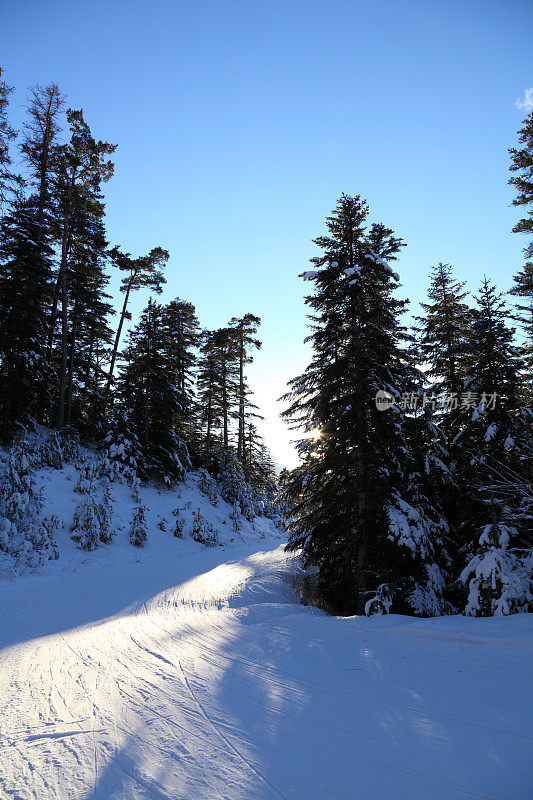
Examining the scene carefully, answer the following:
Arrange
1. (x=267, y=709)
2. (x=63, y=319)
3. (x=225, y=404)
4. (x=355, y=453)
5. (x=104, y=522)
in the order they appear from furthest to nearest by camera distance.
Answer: (x=225, y=404), (x=63, y=319), (x=104, y=522), (x=355, y=453), (x=267, y=709)

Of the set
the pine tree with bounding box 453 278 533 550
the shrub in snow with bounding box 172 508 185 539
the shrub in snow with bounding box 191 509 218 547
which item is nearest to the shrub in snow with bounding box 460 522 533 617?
the pine tree with bounding box 453 278 533 550

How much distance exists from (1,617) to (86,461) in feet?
37.9

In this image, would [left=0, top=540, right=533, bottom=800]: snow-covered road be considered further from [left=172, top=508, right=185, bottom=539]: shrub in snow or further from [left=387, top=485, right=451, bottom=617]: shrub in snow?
[left=172, top=508, right=185, bottom=539]: shrub in snow

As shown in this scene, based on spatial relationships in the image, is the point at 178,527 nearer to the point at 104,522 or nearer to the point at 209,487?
the point at 104,522

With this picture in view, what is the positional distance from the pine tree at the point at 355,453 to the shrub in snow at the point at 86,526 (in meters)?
6.04

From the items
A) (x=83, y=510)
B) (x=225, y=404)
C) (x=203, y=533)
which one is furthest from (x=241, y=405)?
(x=83, y=510)

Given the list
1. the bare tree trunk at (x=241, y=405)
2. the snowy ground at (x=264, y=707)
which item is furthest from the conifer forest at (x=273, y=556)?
the bare tree trunk at (x=241, y=405)

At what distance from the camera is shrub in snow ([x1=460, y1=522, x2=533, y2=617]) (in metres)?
5.36

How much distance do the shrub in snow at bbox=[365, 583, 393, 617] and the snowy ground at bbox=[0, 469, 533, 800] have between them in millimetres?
1387

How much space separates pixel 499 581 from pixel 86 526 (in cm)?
1066

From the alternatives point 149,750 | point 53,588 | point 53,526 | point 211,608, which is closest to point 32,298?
point 53,526

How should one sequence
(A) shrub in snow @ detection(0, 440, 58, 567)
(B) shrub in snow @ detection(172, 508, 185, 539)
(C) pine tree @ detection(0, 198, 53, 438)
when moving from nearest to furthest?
1. (A) shrub in snow @ detection(0, 440, 58, 567)
2. (C) pine tree @ detection(0, 198, 53, 438)
3. (B) shrub in snow @ detection(172, 508, 185, 539)

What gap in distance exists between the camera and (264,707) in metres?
3.21

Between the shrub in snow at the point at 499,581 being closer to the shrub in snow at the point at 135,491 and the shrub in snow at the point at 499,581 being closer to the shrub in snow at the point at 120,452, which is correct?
the shrub in snow at the point at 135,491
